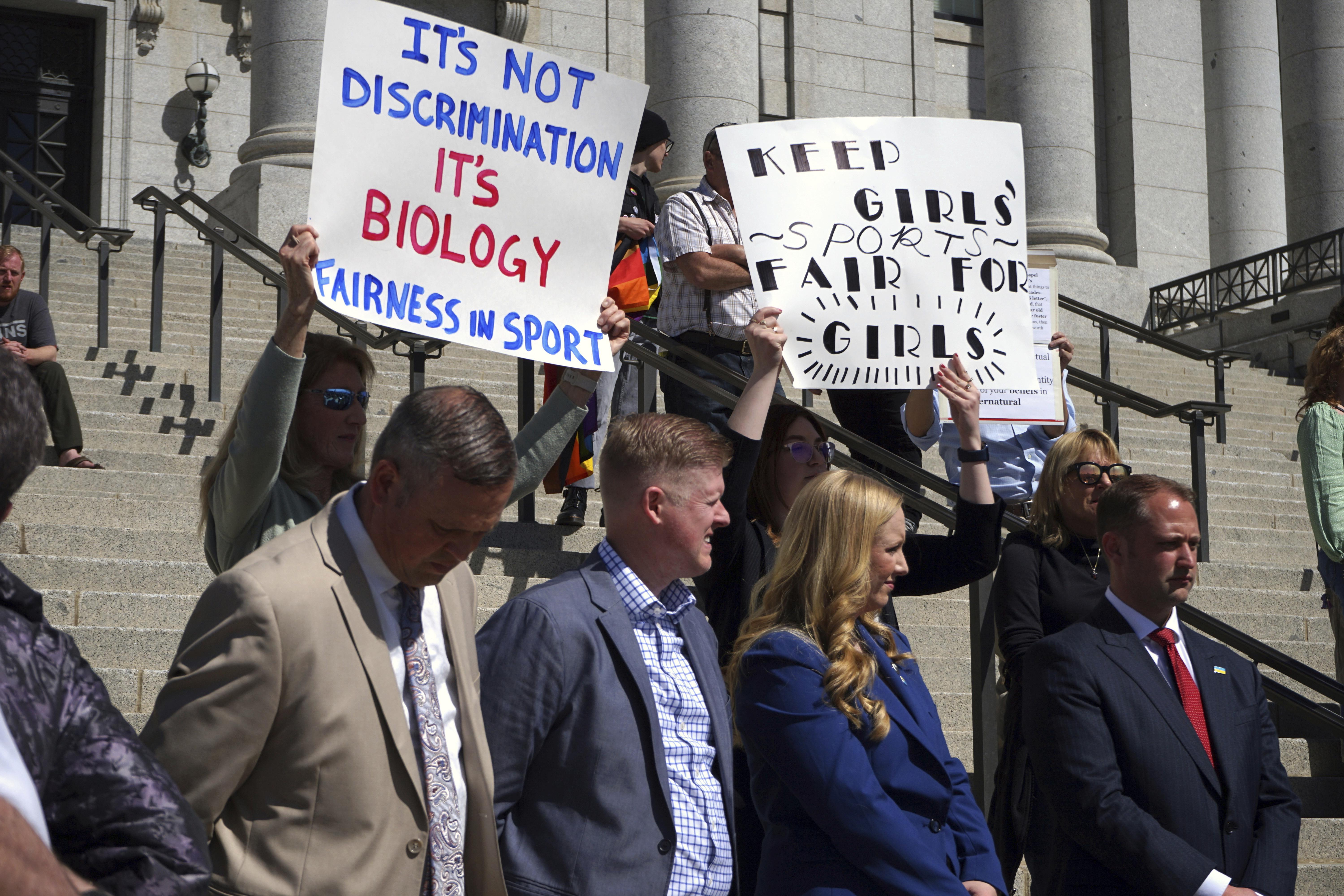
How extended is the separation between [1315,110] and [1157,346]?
14.1 feet

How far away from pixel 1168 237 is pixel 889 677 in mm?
18238

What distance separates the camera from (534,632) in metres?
2.97

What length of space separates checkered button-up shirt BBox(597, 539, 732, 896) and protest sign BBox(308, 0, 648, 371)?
0.80 metres

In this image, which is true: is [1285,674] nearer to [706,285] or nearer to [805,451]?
[805,451]

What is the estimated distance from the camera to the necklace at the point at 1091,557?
464cm

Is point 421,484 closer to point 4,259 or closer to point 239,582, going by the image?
point 239,582

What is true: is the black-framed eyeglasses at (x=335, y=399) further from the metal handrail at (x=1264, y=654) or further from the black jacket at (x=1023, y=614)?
the metal handrail at (x=1264, y=654)

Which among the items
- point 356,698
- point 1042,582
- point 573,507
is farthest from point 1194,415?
point 356,698

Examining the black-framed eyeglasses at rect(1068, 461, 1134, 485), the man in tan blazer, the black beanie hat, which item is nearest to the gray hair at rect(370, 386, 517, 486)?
the man in tan blazer

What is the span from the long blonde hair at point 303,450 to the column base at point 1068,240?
48.5 ft

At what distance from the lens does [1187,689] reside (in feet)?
12.6

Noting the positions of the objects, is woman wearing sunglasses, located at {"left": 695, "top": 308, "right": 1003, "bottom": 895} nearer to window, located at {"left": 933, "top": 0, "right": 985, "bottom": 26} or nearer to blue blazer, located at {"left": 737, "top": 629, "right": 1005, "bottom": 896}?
blue blazer, located at {"left": 737, "top": 629, "right": 1005, "bottom": 896}

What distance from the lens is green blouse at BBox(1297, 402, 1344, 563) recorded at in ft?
17.8

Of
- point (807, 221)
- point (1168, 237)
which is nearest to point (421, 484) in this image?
point (807, 221)
